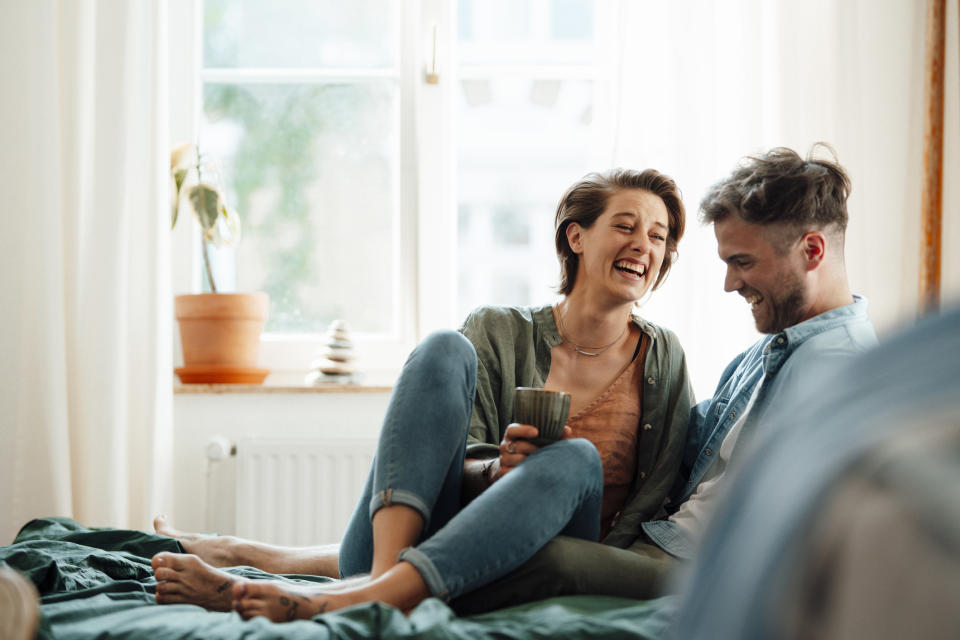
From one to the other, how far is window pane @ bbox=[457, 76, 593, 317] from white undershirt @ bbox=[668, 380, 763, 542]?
1284 millimetres

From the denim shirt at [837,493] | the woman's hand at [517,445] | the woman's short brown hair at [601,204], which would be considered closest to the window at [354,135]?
the woman's short brown hair at [601,204]

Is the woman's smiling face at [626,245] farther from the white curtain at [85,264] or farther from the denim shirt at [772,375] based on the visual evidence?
the white curtain at [85,264]

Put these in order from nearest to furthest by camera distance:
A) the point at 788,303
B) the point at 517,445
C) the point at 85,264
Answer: the point at 517,445, the point at 788,303, the point at 85,264

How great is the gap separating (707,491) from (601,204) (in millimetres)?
682

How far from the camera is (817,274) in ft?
5.14

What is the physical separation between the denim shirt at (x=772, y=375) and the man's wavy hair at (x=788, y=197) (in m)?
0.17

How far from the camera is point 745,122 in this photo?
2.52 metres

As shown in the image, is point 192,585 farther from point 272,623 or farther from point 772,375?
point 772,375

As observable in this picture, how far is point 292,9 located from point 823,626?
2695 mm

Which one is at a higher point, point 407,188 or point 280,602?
point 407,188

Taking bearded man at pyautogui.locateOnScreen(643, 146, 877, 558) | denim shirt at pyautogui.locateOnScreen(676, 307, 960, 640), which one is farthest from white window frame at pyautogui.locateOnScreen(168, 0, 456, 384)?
denim shirt at pyautogui.locateOnScreen(676, 307, 960, 640)

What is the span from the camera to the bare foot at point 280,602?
109cm

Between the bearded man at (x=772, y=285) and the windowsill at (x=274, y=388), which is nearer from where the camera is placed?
the bearded man at (x=772, y=285)

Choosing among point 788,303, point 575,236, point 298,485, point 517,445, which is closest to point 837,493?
point 517,445
